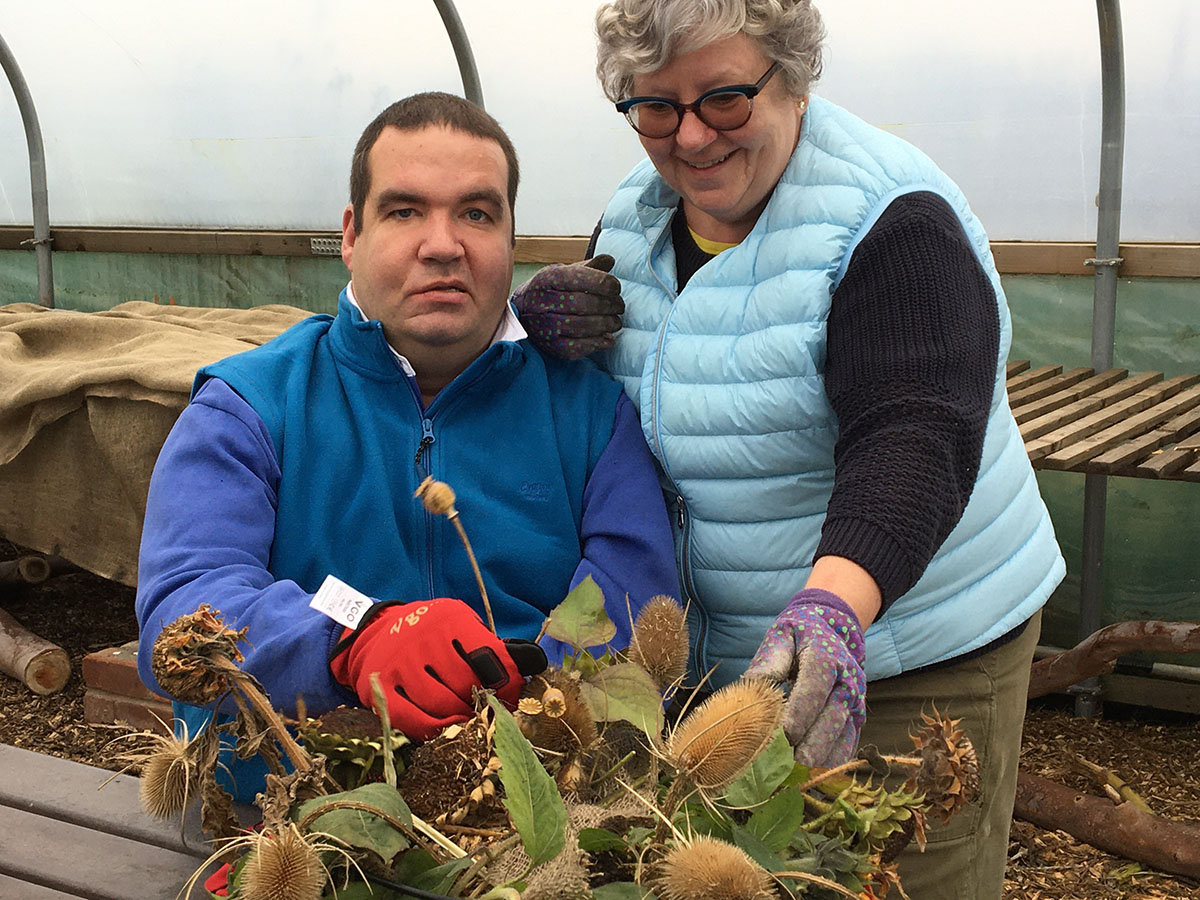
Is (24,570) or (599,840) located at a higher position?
(599,840)

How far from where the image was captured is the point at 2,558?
5855 millimetres

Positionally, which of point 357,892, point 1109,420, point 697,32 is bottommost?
point 1109,420

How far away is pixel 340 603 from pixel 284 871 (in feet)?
1.53

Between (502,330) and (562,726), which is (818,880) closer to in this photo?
(562,726)

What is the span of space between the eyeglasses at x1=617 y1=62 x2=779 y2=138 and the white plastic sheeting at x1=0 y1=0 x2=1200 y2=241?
6.89 feet

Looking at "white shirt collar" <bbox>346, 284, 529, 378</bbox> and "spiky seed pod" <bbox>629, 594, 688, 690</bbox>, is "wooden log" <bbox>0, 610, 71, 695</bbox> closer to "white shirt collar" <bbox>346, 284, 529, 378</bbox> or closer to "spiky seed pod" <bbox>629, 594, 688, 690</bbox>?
"white shirt collar" <bbox>346, 284, 529, 378</bbox>

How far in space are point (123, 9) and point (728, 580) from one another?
5.96 metres

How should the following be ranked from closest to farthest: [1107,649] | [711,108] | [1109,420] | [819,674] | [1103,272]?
1. [819,674]
2. [711,108]
3. [1109,420]
4. [1107,649]
5. [1103,272]

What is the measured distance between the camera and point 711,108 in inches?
66.7

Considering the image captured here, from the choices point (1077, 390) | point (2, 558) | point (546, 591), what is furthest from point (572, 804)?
point (2, 558)

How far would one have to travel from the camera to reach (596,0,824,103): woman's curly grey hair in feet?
5.32

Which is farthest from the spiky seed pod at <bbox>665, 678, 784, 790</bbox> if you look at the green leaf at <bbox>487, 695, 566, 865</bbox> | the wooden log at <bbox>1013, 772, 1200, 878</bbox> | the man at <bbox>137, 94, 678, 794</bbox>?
the wooden log at <bbox>1013, 772, 1200, 878</bbox>

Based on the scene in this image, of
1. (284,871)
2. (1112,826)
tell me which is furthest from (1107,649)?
(284,871)

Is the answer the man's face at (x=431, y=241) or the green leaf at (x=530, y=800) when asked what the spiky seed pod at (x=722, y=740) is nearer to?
the green leaf at (x=530, y=800)
